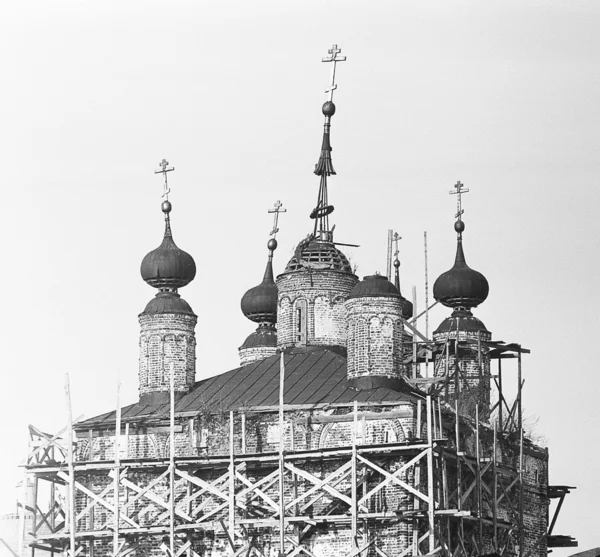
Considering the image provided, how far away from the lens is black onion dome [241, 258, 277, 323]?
53.6m

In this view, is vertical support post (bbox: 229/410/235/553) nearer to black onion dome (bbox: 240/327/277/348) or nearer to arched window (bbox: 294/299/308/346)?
arched window (bbox: 294/299/308/346)

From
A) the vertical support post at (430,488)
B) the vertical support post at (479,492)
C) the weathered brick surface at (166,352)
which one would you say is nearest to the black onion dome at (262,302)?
the weathered brick surface at (166,352)

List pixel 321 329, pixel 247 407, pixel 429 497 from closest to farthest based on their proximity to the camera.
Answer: pixel 429 497
pixel 247 407
pixel 321 329

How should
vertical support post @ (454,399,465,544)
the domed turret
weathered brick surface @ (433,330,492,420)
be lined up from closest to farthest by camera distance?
1. vertical support post @ (454,399,465,544)
2. the domed turret
3. weathered brick surface @ (433,330,492,420)

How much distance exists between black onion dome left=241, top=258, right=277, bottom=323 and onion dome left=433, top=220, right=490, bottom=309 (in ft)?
12.2

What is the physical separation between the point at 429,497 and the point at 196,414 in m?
5.75

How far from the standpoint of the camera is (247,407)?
46.2 m

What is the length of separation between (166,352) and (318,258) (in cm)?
381

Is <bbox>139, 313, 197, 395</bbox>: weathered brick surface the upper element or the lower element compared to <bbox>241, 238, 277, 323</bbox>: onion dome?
lower

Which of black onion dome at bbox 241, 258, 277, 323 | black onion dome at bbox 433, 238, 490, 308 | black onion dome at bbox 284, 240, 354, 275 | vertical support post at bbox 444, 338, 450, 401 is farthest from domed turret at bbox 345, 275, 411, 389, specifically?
black onion dome at bbox 241, 258, 277, 323

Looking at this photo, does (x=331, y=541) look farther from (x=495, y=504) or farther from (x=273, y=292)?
(x=273, y=292)

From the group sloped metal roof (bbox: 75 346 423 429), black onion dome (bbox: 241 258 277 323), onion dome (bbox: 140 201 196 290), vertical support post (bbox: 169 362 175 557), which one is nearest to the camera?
vertical support post (bbox: 169 362 175 557)

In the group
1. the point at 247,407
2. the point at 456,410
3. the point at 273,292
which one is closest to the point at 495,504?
the point at 456,410

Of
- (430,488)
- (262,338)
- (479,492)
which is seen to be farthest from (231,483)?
(262,338)
